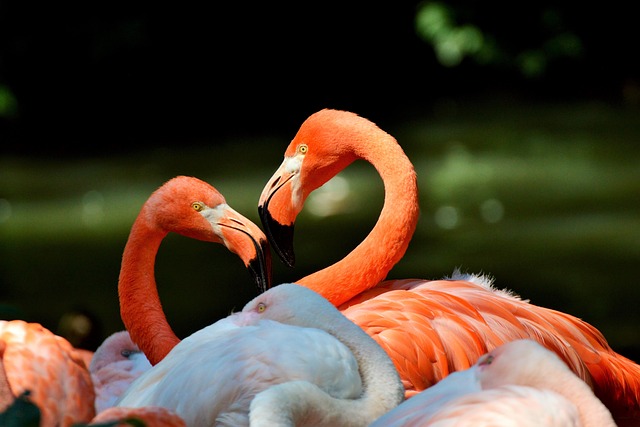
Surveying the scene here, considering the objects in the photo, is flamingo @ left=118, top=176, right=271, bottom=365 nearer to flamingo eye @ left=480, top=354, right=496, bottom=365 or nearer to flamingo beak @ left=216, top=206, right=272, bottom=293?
flamingo beak @ left=216, top=206, right=272, bottom=293

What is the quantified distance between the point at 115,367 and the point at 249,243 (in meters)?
0.77

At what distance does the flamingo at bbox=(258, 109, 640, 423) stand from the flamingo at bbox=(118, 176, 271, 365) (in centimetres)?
24

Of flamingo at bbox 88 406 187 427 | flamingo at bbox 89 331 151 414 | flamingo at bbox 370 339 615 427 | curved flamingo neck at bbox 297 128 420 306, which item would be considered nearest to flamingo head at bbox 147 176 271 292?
curved flamingo neck at bbox 297 128 420 306

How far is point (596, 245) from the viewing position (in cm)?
623

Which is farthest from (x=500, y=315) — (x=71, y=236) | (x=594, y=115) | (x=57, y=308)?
(x=594, y=115)

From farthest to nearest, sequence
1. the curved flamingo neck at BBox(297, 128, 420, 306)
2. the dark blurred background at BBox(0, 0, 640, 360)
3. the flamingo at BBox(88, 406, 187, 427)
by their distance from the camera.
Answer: the dark blurred background at BBox(0, 0, 640, 360) → the curved flamingo neck at BBox(297, 128, 420, 306) → the flamingo at BBox(88, 406, 187, 427)

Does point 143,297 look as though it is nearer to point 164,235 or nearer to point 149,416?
point 164,235

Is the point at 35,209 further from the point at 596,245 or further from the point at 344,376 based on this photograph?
the point at 344,376

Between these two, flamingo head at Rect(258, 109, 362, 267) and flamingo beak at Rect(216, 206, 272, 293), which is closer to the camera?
flamingo beak at Rect(216, 206, 272, 293)

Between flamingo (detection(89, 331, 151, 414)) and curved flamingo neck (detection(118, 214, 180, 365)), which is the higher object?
curved flamingo neck (detection(118, 214, 180, 365))

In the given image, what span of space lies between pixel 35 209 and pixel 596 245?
3.97 metres

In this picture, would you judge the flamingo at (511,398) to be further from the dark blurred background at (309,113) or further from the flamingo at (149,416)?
the dark blurred background at (309,113)

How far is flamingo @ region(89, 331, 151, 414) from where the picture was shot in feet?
10.6

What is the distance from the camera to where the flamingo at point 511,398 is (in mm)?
1652
